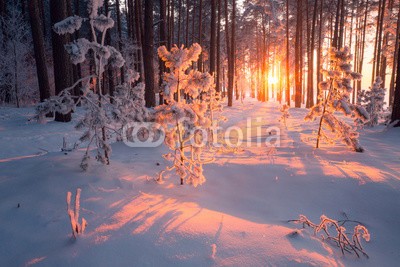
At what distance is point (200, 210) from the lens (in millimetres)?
3152

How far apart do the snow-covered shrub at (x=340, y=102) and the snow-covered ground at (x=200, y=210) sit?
612mm

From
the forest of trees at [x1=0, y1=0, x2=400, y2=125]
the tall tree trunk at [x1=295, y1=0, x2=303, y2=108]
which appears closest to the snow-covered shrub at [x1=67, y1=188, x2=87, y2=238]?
the forest of trees at [x1=0, y1=0, x2=400, y2=125]

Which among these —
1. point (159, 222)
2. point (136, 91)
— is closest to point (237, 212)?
point (159, 222)

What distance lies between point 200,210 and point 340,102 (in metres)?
5.19

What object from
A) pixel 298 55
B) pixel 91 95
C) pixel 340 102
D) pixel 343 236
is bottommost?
pixel 343 236

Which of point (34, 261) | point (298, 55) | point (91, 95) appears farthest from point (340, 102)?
point (298, 55)

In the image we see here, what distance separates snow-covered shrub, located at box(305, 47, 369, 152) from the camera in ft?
20.8

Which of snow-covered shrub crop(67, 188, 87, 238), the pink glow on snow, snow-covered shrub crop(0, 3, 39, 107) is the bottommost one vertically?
the pink glow on snow

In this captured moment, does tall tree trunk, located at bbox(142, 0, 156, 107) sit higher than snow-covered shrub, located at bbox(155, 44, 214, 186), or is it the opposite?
tall tree trunk, located at bbox(142, 0, 156, 107)

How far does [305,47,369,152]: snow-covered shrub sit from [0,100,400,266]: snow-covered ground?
2.01 feet

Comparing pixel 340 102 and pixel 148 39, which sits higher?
pixel 148 39

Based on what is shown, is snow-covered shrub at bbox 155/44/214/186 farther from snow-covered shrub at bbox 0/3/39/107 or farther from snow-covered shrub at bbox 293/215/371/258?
snow-covered shrub at bbox 0/3/39/107

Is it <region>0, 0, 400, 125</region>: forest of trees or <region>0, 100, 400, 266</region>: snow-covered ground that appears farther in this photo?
<region>0, 0, 400, 125</region>: forest of trees

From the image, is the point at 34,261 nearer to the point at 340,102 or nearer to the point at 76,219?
the point at 76,219
